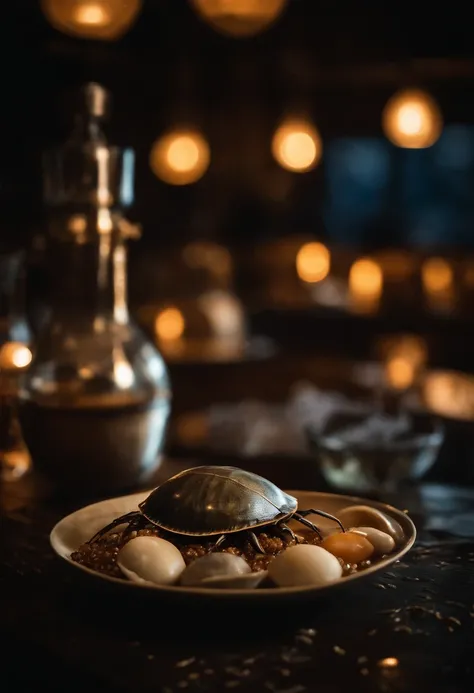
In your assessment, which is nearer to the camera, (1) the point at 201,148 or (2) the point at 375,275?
(1) the point at 201,148

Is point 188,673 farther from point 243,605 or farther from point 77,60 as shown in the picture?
point 77,60

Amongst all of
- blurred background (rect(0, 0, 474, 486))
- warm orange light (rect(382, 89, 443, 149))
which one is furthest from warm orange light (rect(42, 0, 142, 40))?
warm orange light (rect(382, 89, 443, 149))

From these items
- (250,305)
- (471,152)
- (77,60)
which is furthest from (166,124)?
(471,152)

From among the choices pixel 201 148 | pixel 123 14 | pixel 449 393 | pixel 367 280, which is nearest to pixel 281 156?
pixel 201 148

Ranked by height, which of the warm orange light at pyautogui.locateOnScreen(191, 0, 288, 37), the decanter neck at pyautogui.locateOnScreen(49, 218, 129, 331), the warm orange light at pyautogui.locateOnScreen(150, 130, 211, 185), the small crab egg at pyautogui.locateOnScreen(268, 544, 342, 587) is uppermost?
the warm orange light at pyautogui.locateOnScreen(191, 0, 288, 37)

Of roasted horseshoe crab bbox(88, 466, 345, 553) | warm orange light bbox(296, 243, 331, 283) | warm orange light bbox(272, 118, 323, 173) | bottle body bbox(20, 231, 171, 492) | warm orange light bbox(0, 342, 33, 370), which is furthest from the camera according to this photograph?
warm orange light bbox(296, 243, 331, 283)

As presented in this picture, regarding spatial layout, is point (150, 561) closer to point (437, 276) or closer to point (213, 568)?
point (213, 568)

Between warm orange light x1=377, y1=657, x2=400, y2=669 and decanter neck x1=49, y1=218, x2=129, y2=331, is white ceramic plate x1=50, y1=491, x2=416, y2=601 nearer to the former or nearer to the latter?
warm orange light x1=377, y1=657, x2=400, y2=669
